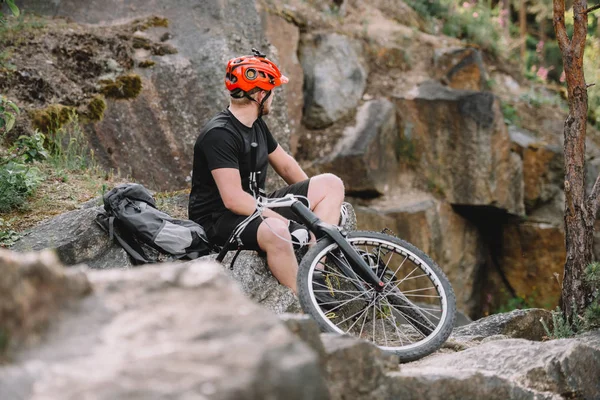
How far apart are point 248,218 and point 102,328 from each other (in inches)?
113

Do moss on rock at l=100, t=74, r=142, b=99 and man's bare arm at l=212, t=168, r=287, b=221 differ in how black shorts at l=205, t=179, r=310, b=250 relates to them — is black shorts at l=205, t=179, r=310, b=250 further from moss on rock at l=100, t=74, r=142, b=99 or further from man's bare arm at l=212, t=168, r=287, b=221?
moss on rock at l=100, t=74, r=142, b=99

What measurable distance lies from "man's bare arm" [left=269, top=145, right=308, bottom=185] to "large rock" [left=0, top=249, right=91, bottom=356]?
Result: 347 centimetres

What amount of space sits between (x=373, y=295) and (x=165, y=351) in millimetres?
2724

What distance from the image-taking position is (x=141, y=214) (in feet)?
17.0

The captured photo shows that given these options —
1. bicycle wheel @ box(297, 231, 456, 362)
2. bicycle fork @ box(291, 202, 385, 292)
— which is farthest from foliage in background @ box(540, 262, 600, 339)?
bicycle fork @ box(291, 202, 385, 292)

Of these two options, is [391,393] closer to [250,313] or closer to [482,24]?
[250,313]

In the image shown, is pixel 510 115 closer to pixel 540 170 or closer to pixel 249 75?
pixel 540 170

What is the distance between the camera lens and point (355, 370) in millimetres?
3010

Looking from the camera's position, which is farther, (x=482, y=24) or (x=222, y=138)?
(x=482, y=24)

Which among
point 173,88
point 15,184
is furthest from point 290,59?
point 15,184

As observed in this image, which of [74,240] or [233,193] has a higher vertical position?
[233,193]

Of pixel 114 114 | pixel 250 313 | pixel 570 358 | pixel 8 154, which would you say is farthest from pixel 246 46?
pixel 250 313

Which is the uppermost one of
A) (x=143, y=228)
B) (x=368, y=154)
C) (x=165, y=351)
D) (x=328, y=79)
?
(x=328, y=79)

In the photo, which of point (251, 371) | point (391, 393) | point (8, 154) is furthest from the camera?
point (8, 154)
